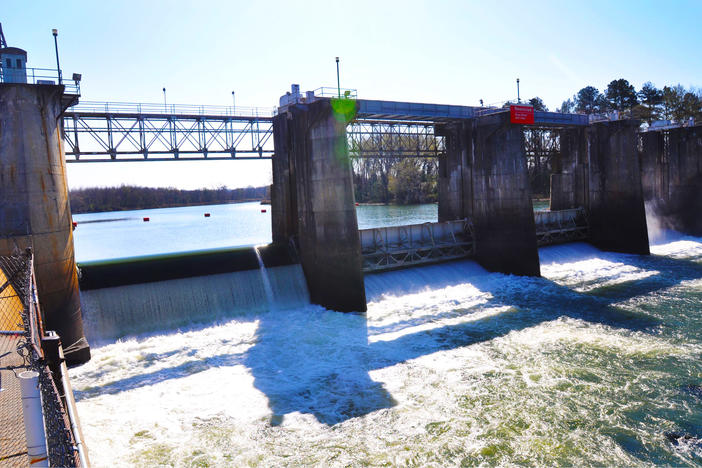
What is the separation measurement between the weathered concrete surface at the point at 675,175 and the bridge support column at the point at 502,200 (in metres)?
24.1

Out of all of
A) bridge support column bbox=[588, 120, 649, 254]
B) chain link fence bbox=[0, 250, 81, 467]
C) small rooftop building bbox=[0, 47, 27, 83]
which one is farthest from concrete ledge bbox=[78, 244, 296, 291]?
bridge support column bbox=[588, 120, 649, 254]

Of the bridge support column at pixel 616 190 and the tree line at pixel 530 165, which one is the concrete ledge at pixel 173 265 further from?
the tree line at pixel 530 165

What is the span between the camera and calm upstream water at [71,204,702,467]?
10.9 m

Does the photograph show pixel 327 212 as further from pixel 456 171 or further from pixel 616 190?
pixel 616 190

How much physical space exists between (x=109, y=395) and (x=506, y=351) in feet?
42.3

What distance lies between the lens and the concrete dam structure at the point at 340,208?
1602 cm

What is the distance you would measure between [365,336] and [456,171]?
55.6 feet

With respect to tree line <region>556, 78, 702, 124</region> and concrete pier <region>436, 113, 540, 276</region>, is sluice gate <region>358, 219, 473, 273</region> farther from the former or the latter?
tree line <region>556, 78, 702, 124</region>

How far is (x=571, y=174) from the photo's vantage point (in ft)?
127

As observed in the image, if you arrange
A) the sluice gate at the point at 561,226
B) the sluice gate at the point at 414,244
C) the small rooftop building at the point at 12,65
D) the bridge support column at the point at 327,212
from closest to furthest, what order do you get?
the small rooftop building at the point at 12,65 → the bridge support column at the point at 327,212 → the sluice gate at the point at 414,244 → the sluice gate at the point at 561,226

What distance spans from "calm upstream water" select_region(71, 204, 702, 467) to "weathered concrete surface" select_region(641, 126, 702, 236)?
24.5 metres

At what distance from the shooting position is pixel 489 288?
26.4 meters

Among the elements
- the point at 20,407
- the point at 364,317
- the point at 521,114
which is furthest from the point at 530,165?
the point at 20,407

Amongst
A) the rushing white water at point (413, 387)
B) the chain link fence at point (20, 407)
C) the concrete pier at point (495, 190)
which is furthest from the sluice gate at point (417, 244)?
the chain link fence at point (20, 407)
